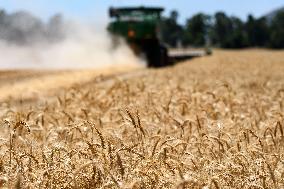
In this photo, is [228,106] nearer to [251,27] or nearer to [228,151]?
[228,151]

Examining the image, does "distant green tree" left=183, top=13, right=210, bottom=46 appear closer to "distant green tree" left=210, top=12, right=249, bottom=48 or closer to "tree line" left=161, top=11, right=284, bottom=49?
"tree line" left=161, top=11, right=284, bottom=49

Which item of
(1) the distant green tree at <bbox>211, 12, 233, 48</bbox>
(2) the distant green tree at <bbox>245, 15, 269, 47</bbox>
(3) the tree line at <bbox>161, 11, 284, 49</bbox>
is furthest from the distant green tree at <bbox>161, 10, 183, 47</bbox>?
(2) the distant green tree at <bbox>245, 15, 269, 47</bbox>

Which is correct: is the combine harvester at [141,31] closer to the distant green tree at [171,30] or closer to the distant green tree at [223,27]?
the distant green tree at [223,27]

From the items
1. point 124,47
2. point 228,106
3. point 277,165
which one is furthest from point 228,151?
point 124,47

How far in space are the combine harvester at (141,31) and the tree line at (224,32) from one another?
86685mm

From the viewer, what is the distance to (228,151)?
3.72 metres

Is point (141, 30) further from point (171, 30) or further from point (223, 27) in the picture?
point (223, 27)

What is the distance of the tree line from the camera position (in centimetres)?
11331

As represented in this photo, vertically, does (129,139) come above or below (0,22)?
below

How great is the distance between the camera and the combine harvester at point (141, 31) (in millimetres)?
25094

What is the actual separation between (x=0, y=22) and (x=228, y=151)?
24788 mm

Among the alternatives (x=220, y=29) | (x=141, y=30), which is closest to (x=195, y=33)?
(x=220, y=29)

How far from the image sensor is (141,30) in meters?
25.0

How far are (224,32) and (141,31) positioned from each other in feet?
443
